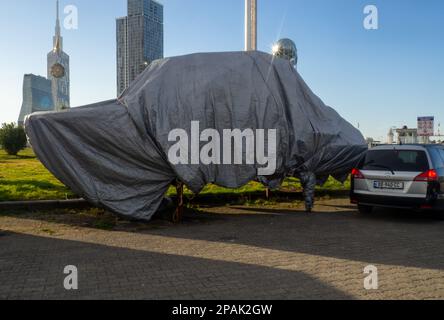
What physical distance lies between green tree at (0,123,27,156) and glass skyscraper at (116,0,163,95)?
1207 cm

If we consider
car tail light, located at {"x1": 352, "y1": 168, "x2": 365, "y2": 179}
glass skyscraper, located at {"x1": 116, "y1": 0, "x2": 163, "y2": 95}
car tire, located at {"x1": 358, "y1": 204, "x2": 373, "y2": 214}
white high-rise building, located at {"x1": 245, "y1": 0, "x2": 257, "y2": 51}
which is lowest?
car tire, located at {"x1": 358, "y1": 204, "x2": 373, "y2": 214}

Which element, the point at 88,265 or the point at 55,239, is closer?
the point at 88,265

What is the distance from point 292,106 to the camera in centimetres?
984

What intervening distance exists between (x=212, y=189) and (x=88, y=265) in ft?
23.4

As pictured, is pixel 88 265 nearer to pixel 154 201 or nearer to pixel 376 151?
pixel 154 201

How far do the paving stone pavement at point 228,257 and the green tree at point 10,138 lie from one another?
1198 inches

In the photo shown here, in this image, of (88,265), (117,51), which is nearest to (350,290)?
(88,265)

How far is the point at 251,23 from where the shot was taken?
61.0 ft

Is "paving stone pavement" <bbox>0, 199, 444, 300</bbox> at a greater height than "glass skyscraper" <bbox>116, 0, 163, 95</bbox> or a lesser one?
lesser

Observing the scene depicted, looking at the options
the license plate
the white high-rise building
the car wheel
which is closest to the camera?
the license plate

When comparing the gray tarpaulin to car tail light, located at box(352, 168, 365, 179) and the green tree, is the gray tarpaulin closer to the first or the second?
car tail light, located at box(352, 168, 365, 179)

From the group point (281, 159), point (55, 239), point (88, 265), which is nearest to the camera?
point (88, 265)

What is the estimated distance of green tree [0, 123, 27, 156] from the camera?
3653cm

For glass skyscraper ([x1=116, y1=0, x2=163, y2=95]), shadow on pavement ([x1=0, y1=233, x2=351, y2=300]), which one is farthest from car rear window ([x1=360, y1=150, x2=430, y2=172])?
glass skyscraper ([x1=116, y1=0, x2=163, y2=95])
